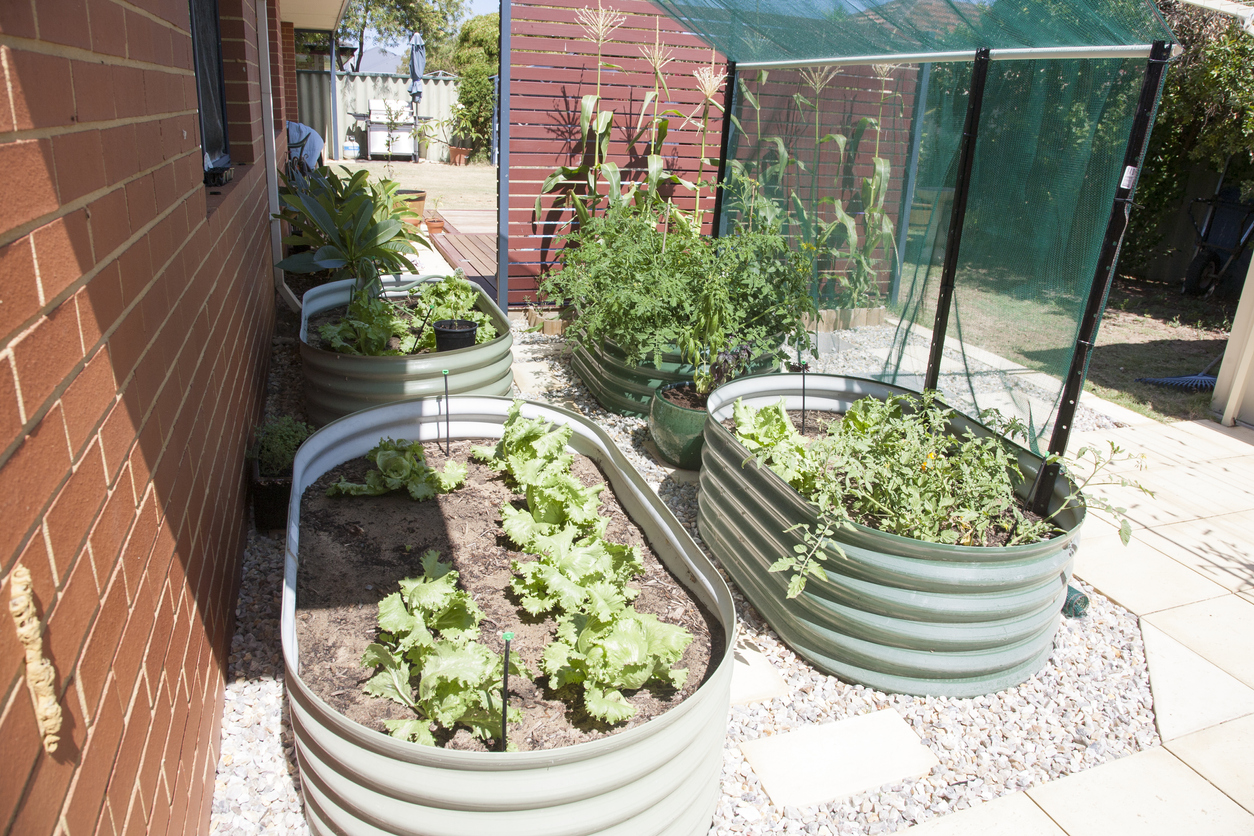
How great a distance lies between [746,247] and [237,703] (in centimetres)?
288

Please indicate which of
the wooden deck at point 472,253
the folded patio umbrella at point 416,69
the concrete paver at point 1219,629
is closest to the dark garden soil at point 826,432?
the concrete paver at point 1219,629

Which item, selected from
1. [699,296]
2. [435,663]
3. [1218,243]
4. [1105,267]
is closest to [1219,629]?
[1105,267]

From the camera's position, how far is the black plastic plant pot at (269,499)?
3.04 meters

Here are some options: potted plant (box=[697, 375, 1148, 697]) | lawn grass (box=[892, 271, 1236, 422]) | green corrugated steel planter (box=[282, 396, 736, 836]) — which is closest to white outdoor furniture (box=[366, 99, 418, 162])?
lawn grass (box=[892, 271, 1236, 422])

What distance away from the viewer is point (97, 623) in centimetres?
116

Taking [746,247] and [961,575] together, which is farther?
[746,247]

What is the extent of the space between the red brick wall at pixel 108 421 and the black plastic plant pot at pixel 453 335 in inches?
68.6

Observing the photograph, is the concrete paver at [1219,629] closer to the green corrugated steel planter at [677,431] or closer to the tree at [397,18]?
the green corrugated steel planter at [677,431]

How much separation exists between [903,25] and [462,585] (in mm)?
2918

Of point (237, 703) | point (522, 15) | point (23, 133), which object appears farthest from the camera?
point (522, 15)

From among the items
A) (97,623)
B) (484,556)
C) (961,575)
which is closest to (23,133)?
(97,623)

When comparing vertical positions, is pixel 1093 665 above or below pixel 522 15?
below

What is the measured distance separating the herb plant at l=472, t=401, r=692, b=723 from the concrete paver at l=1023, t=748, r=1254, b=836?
1.19 meters

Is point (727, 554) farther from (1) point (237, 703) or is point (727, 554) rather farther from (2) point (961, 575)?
(1) point (237, 703)
